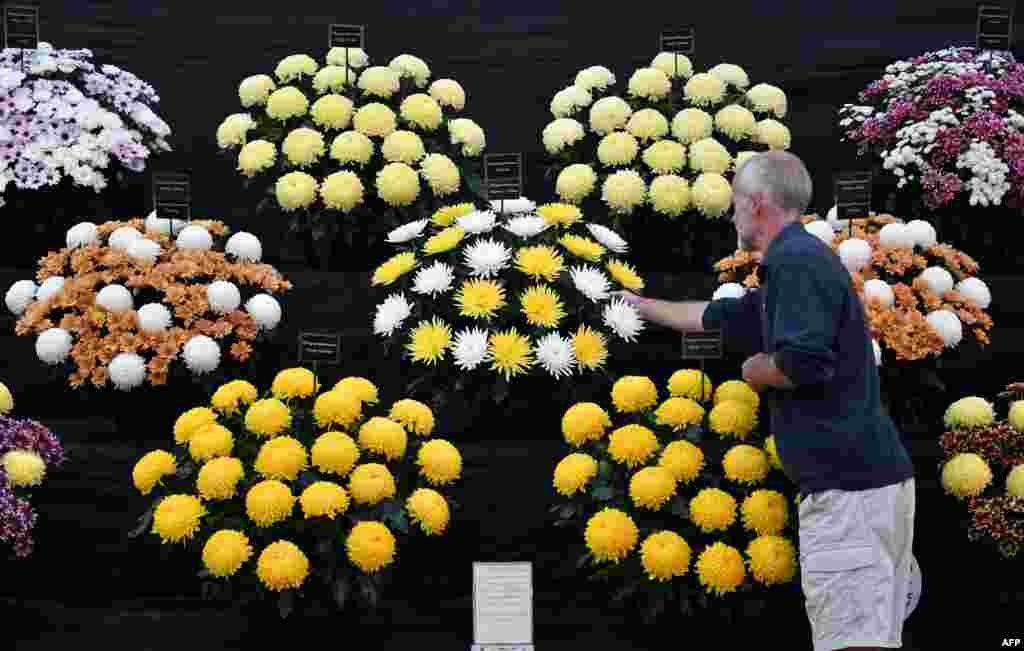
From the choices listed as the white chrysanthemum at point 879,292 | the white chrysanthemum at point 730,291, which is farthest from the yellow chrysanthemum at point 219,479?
the white chrysanthemum at point 879,292

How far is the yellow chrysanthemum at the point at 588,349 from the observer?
318cm

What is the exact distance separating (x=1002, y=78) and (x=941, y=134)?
0.43 meters

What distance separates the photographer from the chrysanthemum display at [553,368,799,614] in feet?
9.41

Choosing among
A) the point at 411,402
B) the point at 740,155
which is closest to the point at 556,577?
the point at 411,402

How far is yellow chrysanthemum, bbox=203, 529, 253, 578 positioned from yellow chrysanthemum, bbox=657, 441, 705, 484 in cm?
100

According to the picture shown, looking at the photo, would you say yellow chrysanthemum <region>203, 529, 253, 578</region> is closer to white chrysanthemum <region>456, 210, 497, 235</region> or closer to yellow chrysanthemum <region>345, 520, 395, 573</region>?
yellow chrysanthemum <region>345, 520, 395, 573</region>

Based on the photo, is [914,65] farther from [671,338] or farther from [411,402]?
[411,402]

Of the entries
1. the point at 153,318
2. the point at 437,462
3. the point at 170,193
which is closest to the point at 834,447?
the point at 437,462

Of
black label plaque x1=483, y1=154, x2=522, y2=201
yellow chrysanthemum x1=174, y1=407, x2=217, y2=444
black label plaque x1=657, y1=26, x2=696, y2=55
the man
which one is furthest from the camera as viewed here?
black label plaque x1=657, y1=26, x2=696, y2=55

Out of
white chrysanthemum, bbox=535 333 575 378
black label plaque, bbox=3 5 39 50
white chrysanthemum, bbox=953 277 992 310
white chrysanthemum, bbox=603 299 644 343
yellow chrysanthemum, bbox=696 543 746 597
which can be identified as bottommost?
yellow chrysanthemum, bbox=696 543 746 597

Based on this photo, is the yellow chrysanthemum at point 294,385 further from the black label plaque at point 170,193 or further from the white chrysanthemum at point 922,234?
the white chrysanthemum at point 922,234

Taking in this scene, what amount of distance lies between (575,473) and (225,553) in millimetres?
843

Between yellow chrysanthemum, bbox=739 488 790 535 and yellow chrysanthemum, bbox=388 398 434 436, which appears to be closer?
yellow chrysanthemum, bbox=739 488 790 535

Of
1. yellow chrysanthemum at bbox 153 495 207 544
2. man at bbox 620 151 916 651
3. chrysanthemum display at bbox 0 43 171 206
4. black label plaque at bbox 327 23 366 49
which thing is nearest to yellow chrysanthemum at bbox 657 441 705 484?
man at bbox 620 151 916 651
